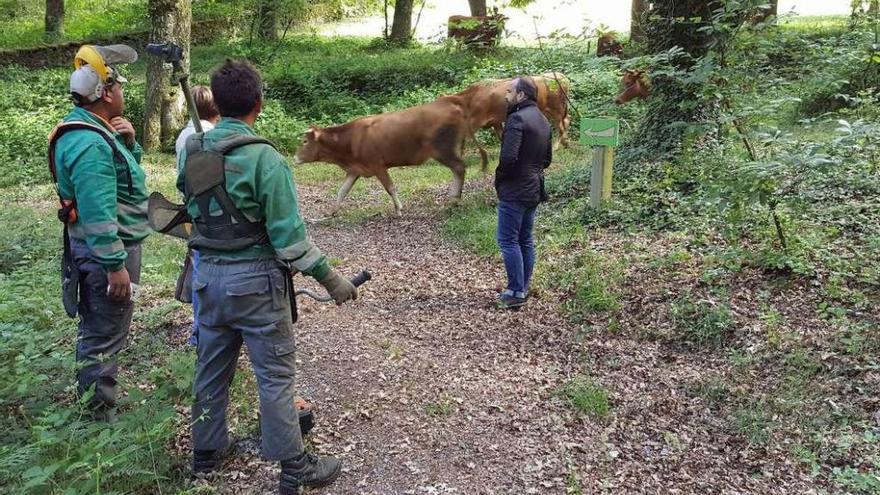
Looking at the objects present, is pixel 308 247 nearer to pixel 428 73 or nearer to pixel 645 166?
pixel 645 166

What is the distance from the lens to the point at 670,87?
9.40m

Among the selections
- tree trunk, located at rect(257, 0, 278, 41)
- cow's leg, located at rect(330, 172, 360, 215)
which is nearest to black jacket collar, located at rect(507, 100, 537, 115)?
cow's leg, located at rect(330, 172, 360, 215)

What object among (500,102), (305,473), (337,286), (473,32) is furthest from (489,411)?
(473,32)

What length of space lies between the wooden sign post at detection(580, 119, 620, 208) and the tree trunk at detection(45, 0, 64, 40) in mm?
22303

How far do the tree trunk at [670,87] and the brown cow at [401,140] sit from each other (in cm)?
259

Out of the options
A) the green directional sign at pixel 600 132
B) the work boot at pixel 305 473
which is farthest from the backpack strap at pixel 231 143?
the green directional sign at pixel 600 132

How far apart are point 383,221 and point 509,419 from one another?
5551 mm

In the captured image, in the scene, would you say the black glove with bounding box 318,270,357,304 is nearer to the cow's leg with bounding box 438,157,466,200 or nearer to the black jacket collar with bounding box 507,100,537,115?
the black jacket collar with bounding box 507,100,537,115

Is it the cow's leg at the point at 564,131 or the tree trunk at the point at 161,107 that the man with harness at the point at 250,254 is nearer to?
the cow's leg at the point at 564,131

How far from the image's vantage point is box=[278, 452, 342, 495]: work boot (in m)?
3.82

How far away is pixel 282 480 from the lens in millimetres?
3850

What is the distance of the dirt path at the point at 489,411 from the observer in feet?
13.5

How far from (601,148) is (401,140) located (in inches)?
128

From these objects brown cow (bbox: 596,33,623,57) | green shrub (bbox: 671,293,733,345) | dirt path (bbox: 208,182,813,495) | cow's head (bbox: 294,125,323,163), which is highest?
brown cow (bbox: 596,33,623,57)
